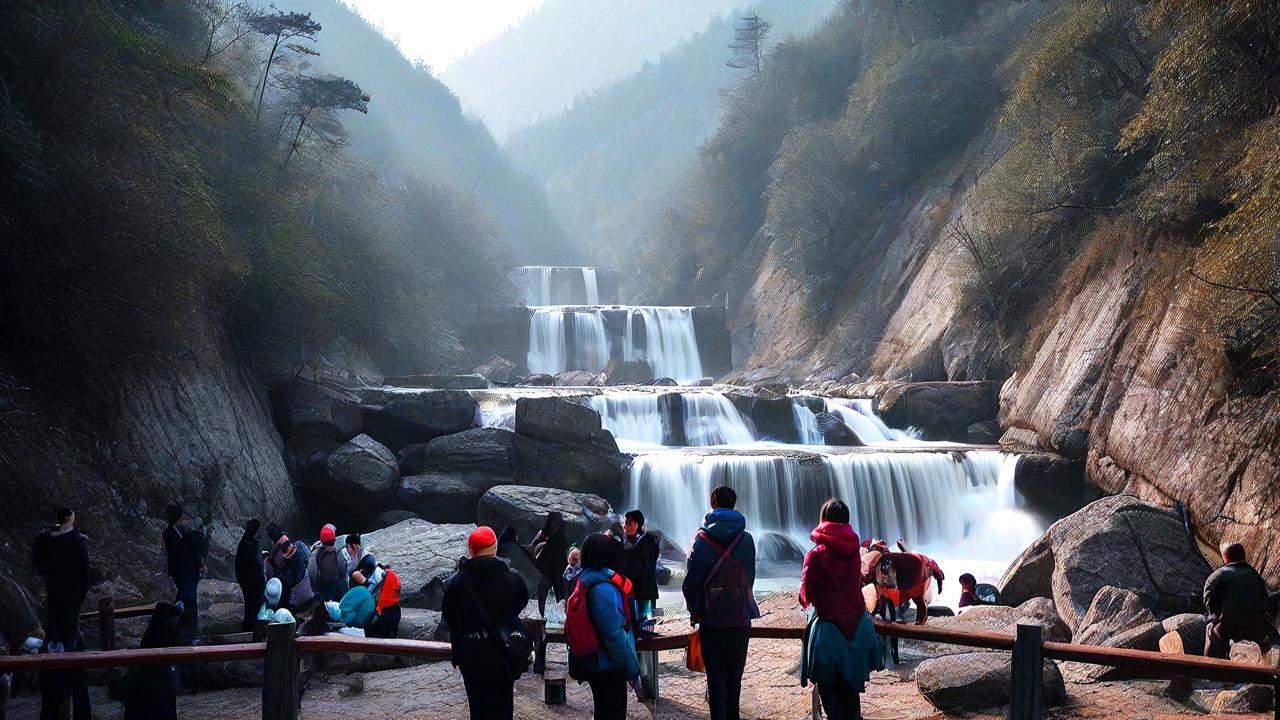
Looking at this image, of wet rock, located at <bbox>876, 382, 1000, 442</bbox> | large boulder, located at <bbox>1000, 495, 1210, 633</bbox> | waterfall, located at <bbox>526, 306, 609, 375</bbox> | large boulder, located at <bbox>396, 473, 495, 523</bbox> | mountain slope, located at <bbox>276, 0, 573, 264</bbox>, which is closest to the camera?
large boulder, located at <bbox>1000, 495, 1210, 633</bbox>

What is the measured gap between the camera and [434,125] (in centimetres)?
8581

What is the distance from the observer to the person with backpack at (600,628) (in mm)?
5160

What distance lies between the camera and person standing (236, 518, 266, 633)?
963 centimetres

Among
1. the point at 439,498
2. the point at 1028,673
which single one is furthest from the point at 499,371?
the point at 1028,673

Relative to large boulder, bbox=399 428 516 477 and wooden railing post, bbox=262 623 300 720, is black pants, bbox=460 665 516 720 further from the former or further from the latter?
large boulder, bbox=399 428 516 477

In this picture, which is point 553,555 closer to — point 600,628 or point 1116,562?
point 600,628

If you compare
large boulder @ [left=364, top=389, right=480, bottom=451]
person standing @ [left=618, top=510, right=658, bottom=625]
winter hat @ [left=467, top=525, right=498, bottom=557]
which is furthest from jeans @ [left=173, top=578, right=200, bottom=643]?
large boulder @ [left=364, top=389, right=480, bottom=451]

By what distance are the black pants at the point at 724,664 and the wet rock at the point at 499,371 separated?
3259 centimetres

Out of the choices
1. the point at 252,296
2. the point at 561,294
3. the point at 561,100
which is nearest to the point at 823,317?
the point at 252,296

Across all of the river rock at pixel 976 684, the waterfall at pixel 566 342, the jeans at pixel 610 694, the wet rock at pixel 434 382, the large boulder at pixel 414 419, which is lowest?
the river rock at pixel 976 684

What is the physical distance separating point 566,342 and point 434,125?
51.0 metres

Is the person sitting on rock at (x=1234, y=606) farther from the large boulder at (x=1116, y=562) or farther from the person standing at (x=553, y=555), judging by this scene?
the person standing at (x=553, y=555)

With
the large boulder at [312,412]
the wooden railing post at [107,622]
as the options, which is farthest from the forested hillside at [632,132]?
the wooden railing post at [107,622]

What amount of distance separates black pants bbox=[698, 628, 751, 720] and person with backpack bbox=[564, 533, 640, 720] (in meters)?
0.78
